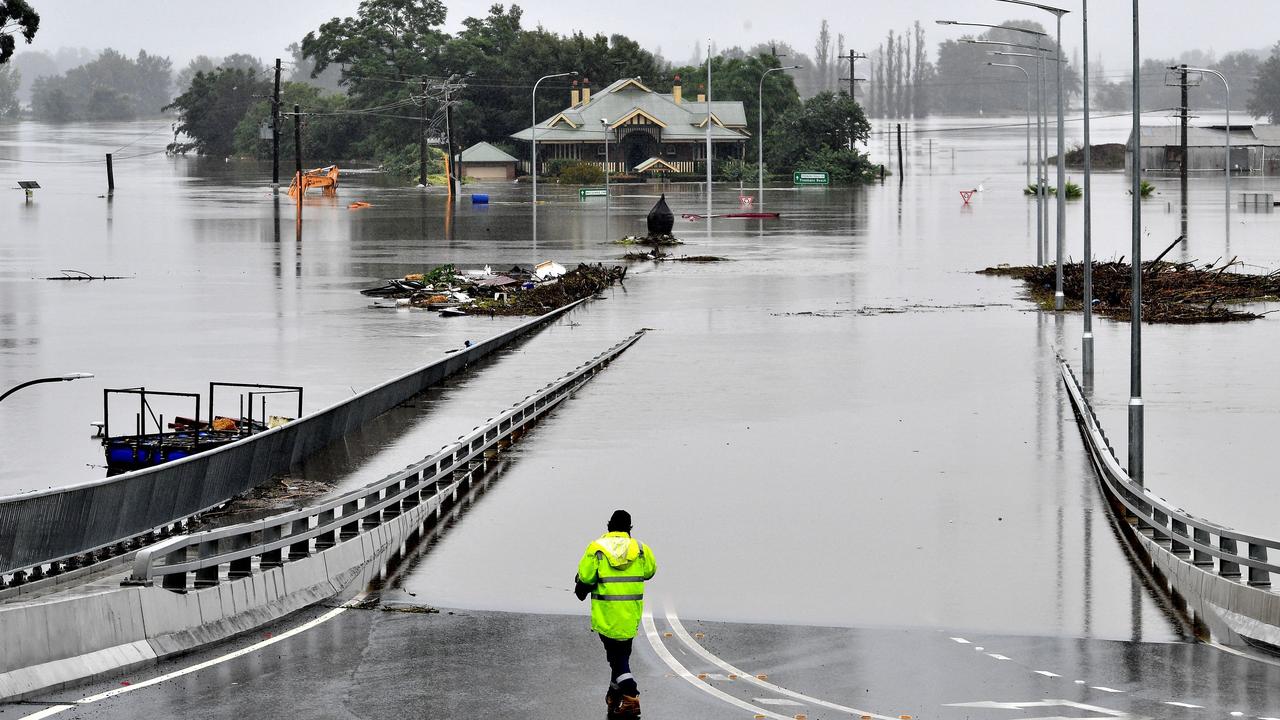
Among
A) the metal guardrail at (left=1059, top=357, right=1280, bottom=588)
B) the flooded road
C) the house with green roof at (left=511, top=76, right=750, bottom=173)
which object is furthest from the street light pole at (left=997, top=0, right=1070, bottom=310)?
the house with green roof at (left=511, top=76, right=750, bottom=173)

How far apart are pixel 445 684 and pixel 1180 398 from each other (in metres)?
22.3

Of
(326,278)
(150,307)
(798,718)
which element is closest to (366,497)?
(798,718)

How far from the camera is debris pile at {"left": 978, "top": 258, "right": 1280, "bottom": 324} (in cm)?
4731

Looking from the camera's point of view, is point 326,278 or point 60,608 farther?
point 326,278

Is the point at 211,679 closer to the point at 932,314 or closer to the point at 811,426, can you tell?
the point at 811,426

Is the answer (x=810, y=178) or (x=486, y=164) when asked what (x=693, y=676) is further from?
(x=486, y=164)

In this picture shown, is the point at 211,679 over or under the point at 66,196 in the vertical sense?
under

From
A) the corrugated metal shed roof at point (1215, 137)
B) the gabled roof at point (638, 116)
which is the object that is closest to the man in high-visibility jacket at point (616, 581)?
the gabled roof at point (638, 116)

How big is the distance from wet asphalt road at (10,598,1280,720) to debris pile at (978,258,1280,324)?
31651mm

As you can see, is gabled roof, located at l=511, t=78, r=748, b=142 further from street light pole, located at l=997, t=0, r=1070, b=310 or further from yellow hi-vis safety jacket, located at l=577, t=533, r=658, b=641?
yellow hi-vis safety jacket, located at l=577, t=533, r=658, b=641

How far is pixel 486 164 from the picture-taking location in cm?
16050

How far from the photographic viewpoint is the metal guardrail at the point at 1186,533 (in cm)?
1645

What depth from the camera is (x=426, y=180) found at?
152m

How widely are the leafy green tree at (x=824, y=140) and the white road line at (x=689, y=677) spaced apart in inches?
5473
